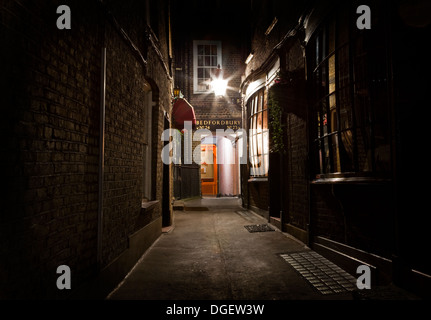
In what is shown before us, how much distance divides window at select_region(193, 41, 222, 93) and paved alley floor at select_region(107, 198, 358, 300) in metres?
9.04

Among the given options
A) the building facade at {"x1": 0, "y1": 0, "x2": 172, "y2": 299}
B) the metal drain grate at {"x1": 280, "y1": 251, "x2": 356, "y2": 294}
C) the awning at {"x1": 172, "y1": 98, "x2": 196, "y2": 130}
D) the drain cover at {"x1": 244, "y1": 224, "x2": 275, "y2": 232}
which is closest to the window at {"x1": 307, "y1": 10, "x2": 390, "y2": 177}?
the metal drain grate at {"x1": 280, "y1": 251, "x2": 356, "y2": 294}

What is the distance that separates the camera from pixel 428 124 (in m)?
2.48

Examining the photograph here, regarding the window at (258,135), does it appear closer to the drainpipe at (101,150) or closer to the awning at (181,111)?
the awning at (181,111)

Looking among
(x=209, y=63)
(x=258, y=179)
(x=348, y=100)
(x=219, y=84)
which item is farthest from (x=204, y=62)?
(x=348, y=100)

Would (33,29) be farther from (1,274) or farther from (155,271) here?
(155,271)

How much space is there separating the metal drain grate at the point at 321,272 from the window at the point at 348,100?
1.35m

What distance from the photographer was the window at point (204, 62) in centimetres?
1293

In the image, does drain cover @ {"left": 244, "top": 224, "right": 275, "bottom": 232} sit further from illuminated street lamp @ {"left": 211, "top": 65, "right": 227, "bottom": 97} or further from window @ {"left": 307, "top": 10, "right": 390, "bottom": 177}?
illuminated street lamp @ {"left": 211, "top": 65, "right": 227, "bottom": 97}

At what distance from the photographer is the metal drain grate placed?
2863mm

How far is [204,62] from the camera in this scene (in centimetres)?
1303

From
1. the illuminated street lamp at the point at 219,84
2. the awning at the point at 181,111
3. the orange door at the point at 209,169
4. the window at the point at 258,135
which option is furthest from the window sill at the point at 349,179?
the orange door at the point at 209,169

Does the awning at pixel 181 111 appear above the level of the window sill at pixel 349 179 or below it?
above

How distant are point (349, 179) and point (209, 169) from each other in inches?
447
